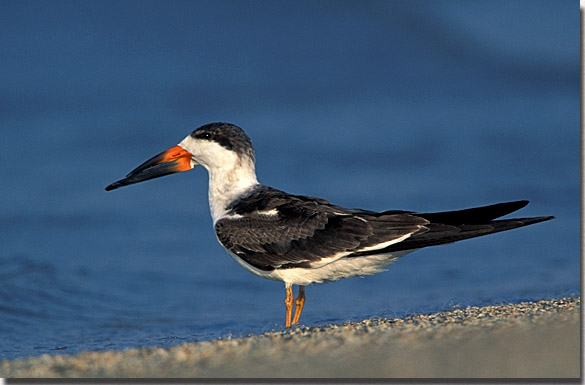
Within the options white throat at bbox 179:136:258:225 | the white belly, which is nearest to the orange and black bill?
white throat at bbox 179:136:258:225

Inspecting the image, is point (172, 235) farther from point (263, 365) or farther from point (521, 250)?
point (263, 365)

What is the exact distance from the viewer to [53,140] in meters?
13.0

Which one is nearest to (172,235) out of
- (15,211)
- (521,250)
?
(15,211)

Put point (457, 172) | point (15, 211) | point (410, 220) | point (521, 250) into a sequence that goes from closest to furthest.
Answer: point (410, 220), point (521, 250), point (15, 211), point (457, 172)

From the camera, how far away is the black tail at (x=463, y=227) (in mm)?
5841

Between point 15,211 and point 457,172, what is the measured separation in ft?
19.5

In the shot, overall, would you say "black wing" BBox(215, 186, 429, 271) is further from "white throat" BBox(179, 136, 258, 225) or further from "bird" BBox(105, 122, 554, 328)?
"white throat" BBox(179, 136, 258, 225)

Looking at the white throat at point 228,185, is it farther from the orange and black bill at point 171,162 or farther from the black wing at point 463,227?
the black wing at point 463,227

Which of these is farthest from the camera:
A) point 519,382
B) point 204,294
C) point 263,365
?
point 204,294

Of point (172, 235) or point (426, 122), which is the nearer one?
point (172, 235)

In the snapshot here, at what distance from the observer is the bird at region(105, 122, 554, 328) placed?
19.4 ft

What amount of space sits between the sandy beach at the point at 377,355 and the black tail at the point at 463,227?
0.54 meters

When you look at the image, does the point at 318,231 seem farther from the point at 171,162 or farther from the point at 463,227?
the point at 171,162

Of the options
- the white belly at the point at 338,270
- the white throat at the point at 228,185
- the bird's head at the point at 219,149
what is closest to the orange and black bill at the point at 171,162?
the bird's head at the point at 219,149
